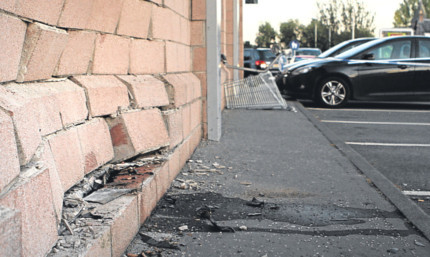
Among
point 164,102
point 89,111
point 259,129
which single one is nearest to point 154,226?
point 89,111

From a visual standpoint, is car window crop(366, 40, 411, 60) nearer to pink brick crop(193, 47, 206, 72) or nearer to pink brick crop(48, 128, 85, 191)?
pink brick crop(193, 47, 206, 72)

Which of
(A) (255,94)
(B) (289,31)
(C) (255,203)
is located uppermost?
(B) (289,31)

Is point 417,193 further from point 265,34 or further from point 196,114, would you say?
point 265,34

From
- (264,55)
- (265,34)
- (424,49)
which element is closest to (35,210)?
(424,49)

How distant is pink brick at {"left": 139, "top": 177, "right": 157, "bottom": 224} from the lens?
327 cm

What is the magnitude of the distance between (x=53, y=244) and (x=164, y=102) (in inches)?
98.3

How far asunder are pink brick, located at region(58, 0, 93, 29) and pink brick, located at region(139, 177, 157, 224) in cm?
103

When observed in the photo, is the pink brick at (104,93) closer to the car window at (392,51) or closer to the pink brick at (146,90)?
the pink brick at (146,90)

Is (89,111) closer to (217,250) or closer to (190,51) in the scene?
(217,250)

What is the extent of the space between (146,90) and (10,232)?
8.52 ft

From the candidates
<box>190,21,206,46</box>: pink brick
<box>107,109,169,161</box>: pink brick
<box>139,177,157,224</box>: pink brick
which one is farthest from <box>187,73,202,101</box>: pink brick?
<box>139,177,157,224</box>: pink brick

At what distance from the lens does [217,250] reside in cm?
300

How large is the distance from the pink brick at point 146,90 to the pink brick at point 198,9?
6.81ft

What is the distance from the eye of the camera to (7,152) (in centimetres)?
183
